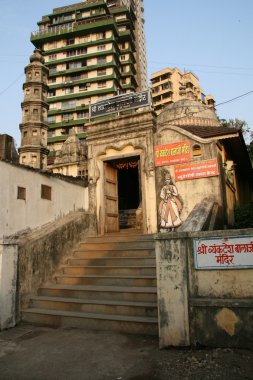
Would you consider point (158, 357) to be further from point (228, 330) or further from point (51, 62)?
point (51, 62)

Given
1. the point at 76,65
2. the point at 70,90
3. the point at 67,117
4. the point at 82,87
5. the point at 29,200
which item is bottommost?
the point at 29,200

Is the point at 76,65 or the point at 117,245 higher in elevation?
the point at 76,65

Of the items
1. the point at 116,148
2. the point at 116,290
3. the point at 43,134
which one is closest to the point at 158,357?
the point at 116,290

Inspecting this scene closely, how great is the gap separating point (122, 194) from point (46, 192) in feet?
29.0

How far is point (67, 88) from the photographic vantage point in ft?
163

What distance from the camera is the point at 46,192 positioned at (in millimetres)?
9383

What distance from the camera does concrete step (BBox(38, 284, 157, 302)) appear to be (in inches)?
247

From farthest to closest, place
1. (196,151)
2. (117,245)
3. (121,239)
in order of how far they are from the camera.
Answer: (196,151)
(121,239)
(117,245)

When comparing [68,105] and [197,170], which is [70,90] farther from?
[197,170]

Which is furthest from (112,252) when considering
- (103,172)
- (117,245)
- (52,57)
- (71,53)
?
(52,57)

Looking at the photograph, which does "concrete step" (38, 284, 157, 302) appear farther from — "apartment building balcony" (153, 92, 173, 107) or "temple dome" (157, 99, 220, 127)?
"apartment building balcony" (153, 92, 173, 107)

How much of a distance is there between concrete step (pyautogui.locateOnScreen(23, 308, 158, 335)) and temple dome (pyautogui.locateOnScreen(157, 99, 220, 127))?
11.9 m

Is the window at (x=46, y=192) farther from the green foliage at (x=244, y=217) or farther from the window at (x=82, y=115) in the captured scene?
the window at (x=82, y=115)

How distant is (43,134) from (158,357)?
11950 millimetres
